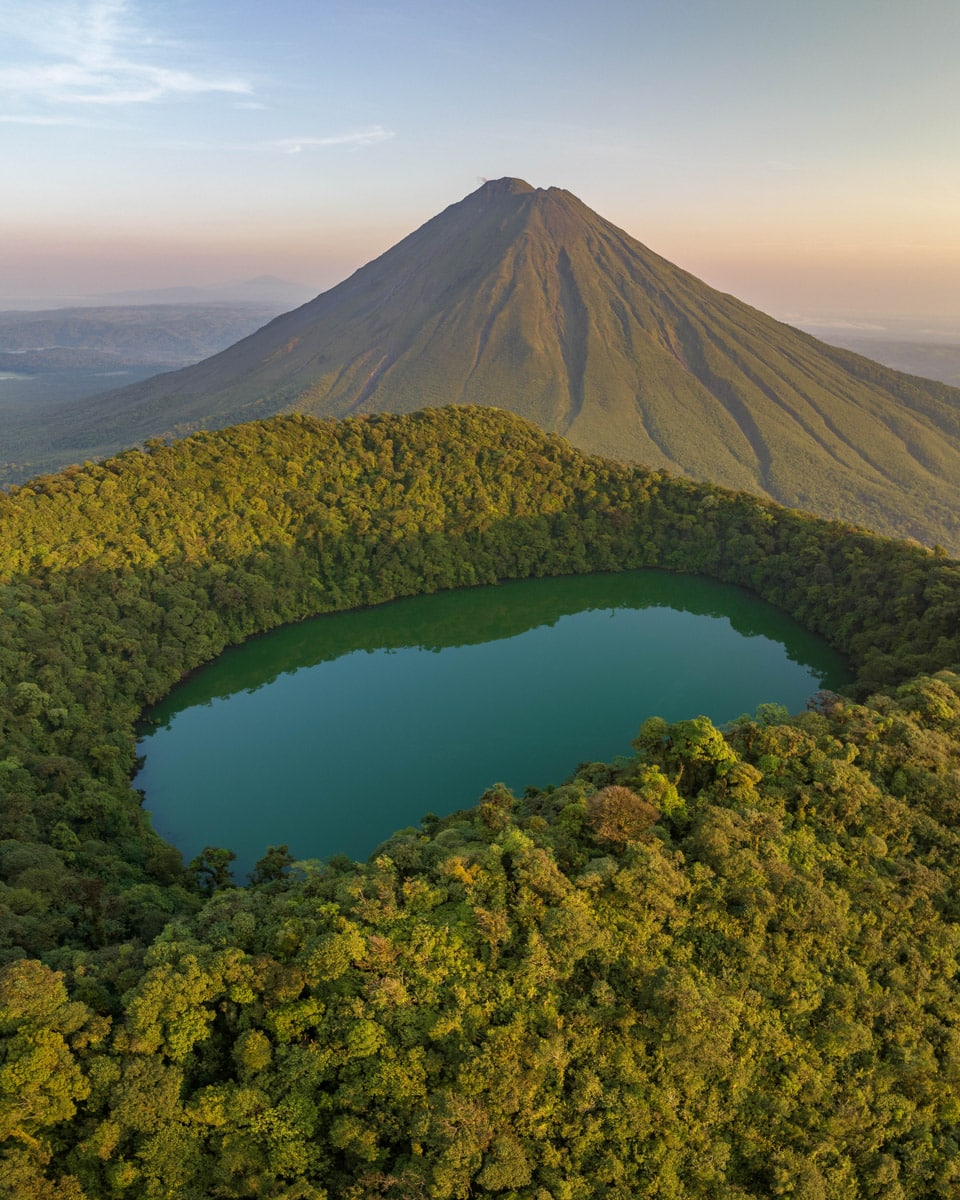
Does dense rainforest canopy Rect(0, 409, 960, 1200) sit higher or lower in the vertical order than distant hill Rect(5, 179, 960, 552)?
lower

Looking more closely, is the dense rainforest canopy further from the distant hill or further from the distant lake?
the distant hill

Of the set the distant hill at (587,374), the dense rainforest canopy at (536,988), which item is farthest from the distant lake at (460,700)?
the distant hill at (587,374)

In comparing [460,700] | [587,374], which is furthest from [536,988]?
[587,374]

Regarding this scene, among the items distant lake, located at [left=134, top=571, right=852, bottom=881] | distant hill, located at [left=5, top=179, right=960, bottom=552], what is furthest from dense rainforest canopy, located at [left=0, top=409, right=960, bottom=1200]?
distant hill, located at [left=5, top=179, right=960, bottom=552]

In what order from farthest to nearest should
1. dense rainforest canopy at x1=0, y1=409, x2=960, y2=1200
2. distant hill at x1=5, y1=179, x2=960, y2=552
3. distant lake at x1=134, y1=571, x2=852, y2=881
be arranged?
distant hill at x1=5, y1=179, x2=960, y2=552
distant lake at x1=134, y1=571, x2=852, y2=881
dense rainforest canopy at x1=0, y1=409, x2=960, y2=1200

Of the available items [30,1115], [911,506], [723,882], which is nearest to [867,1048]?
[723,882]

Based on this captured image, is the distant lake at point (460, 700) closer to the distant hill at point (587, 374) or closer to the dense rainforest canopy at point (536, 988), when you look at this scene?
the dense rainforest canopy at point (536, 988)

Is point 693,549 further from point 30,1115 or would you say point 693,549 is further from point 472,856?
point 30,1115

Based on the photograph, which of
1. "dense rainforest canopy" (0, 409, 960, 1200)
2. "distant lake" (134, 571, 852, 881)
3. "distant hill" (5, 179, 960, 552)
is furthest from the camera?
"distant hill" (5, 179, 960, 552)
